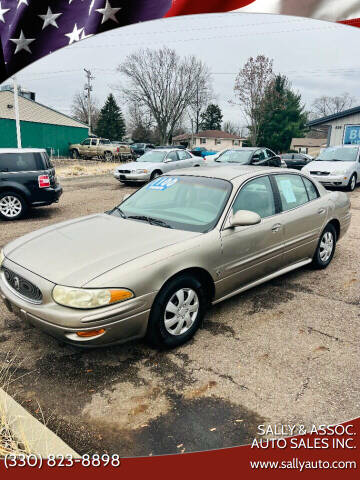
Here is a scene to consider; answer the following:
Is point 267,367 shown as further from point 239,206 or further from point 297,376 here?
point 239,206

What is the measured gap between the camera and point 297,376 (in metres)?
2.83

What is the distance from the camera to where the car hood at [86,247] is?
2768mm

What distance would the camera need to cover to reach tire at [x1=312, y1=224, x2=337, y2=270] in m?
4.93

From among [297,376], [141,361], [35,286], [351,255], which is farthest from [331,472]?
[351,255]

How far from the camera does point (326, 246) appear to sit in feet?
16.6

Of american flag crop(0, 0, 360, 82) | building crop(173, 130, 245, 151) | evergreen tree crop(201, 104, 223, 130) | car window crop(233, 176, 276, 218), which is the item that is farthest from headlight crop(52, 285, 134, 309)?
evergreen tree crop(201, 104, 223, 130)

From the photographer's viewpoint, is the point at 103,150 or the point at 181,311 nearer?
the point at 181,311

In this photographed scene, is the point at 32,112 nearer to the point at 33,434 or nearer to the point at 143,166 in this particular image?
the point at 143,166

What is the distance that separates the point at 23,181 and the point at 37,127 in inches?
1106

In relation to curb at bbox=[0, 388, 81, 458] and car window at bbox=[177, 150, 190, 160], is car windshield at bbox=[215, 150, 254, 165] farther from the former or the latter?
curb at bbox=[0, 388, 81, 458]

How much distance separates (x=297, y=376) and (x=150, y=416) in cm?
118

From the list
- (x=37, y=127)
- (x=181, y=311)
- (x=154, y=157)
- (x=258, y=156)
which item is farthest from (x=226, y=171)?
(x=37, y=127)

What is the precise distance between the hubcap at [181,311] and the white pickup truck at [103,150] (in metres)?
26.4

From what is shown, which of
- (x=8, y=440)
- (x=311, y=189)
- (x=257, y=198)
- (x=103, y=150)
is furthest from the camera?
(x=103, y=150)
